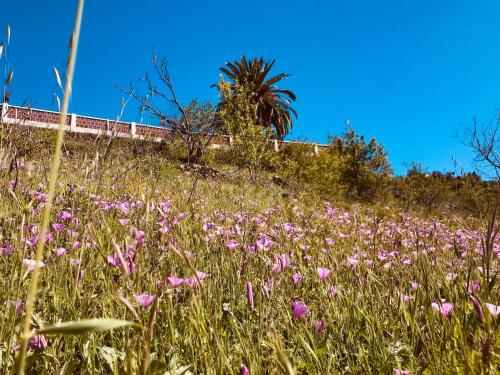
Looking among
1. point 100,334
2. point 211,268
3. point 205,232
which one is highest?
point 205,232

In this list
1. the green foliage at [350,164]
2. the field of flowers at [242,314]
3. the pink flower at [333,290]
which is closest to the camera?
the field of flowers at [242,314]

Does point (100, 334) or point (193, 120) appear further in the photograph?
point (193, 120)

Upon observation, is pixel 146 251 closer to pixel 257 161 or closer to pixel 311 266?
pixel 311 266

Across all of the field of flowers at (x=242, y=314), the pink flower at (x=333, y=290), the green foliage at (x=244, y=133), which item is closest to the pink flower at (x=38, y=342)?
the field of flowers at (x=242, y=314)

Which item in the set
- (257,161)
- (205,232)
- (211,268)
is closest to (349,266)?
(211,268)

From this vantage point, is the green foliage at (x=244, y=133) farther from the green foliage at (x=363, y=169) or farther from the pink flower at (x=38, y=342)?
the pink flower at (x=38, y=342)

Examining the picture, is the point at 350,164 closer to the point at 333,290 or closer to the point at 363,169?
the point at 363,169

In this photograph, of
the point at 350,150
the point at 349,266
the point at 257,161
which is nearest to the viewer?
the point at 349,266

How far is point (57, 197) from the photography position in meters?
2.99

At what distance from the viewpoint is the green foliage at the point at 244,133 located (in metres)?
16.4

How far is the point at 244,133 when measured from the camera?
16.4 meters

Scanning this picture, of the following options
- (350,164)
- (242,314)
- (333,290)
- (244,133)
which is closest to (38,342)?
(242,314)

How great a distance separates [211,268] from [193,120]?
20.5m

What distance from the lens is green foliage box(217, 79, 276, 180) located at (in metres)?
16.4
